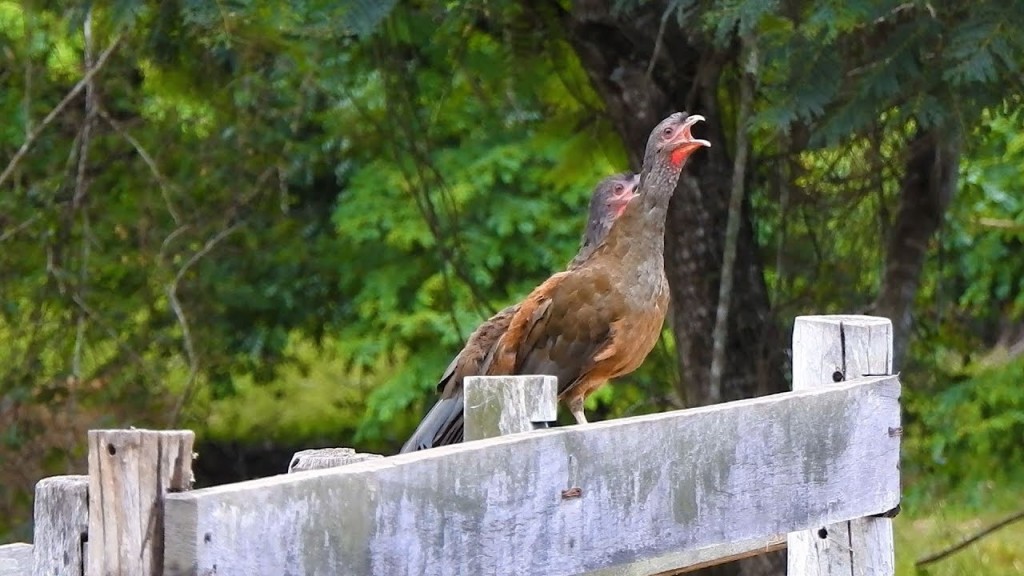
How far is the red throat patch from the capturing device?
3855 mm

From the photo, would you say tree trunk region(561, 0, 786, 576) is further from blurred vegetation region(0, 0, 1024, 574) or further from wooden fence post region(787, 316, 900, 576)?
wooden fence post region(787, 316, 900, 576)

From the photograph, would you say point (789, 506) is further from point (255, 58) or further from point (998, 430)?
point (998, 430)

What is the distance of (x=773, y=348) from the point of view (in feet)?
18.9

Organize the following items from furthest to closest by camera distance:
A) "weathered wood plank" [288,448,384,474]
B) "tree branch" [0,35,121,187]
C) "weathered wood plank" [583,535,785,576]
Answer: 1. "tree branch" [0,35,121,187]
2. "weathered wood plank" [583,535,785,576]
3. "weathered wood plank" [288,448,384,474]

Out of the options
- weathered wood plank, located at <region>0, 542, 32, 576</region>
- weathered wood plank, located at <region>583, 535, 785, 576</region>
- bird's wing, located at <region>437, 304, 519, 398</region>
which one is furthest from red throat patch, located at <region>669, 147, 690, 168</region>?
weathered wood plank, located at <region>0, 542, 32, 576</region>

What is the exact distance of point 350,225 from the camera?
7977mm

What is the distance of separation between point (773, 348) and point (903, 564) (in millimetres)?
2101

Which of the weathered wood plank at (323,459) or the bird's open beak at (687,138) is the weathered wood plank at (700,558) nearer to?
the bird's open beak at (687,138)

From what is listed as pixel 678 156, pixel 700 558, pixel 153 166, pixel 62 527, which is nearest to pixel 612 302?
pixel 678 156

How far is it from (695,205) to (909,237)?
113 cm

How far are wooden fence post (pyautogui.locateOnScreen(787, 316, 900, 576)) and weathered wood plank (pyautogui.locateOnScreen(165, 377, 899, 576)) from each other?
0.20 feet

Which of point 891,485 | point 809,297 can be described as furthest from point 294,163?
point 891,485

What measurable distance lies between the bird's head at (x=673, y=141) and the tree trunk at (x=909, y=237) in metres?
2.43

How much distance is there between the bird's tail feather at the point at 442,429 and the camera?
3.77m
